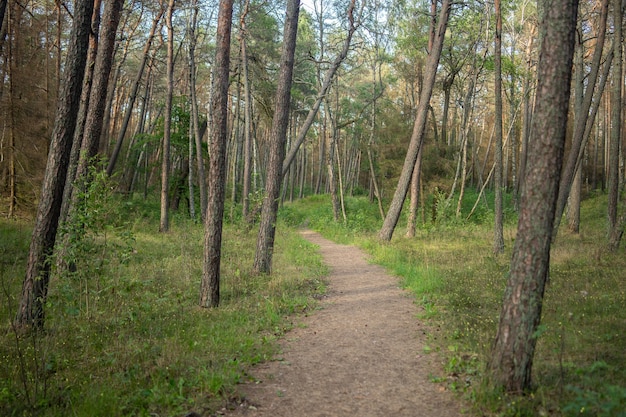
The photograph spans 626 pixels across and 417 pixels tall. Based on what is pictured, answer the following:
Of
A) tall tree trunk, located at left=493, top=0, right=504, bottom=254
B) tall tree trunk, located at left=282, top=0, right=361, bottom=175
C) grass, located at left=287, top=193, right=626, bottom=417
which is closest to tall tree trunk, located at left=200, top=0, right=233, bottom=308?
grass, located at left=287, top=193, right=626, bottom=417

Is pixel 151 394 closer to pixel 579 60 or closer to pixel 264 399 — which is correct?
pixel 264 399

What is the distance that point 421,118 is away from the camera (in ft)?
51.1

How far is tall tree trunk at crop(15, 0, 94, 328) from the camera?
611 centimetres

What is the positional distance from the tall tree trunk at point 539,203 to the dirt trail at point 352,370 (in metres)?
0.79

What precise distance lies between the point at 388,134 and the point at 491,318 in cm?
1921

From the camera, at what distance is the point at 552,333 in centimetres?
561

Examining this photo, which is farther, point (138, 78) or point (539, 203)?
point (138, 78)

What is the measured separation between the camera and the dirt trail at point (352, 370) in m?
4.04

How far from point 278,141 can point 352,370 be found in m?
Answer: 6.41

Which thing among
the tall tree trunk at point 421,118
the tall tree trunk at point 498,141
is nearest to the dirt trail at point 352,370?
the tall tree trunk at point 498,141

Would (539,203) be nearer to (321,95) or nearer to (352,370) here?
(352,370)

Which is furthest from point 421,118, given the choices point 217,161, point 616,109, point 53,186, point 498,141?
point 53,186

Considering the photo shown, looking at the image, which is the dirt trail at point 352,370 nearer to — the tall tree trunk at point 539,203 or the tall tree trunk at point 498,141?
the tall tree trunk at point 539,203

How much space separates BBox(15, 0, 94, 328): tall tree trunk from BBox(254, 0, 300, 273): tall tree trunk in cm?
454
